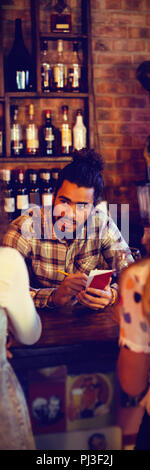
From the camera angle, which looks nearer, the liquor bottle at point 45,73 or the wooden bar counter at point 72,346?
the wooden bar counter at point 72,346

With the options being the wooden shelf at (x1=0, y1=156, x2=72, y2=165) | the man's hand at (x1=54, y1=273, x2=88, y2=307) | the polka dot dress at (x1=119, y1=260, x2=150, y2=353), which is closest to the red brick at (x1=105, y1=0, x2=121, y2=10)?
the wooden shelf at (x1=0, y1=156, x2=72, y2=165)

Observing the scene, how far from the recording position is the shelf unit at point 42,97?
3.12 metres

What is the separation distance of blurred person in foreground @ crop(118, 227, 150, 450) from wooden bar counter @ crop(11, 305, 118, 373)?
0.33m

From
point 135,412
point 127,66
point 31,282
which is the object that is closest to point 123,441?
point 135,412

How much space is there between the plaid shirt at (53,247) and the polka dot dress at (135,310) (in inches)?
44.8

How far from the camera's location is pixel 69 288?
69.2 inches

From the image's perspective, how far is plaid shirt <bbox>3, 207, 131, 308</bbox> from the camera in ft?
6.95

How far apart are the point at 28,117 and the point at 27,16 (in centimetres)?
73

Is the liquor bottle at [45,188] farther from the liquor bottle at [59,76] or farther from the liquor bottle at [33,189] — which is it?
the liquor bottle at [59,76]

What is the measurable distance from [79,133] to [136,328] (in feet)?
8.08

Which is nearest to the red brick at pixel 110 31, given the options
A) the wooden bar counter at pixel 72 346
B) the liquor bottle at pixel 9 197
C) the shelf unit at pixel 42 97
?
the shelf unit at pixel 42 97

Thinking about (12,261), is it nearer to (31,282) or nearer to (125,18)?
(31,282)

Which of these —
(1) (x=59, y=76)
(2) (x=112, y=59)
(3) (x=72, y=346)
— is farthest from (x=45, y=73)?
(3) (x=72, y=346)

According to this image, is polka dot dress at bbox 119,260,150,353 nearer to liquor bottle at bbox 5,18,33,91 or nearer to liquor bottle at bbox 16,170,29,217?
liquor bottle at bbox 16,170,29,217
